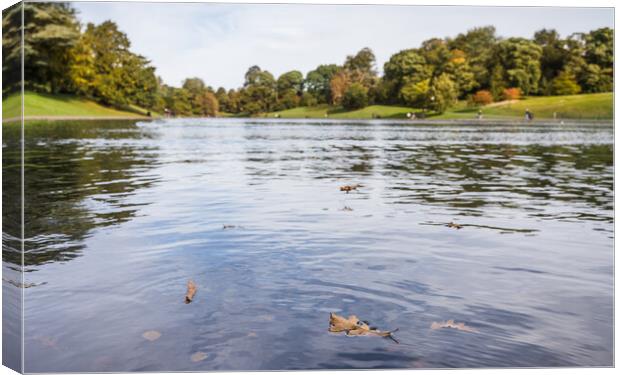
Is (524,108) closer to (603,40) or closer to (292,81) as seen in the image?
(292,81)

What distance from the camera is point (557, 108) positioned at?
3262cm

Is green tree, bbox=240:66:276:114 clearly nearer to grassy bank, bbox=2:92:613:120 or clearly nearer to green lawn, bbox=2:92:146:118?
grassy bank, bbox=2:92:613:120

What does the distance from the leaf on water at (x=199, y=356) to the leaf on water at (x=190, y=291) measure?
1229 mm

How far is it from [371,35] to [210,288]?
14.8 ft

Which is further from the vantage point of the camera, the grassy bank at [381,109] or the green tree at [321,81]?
the grassy bank at [381,109]

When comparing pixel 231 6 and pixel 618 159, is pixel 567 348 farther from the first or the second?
pixel 231 6

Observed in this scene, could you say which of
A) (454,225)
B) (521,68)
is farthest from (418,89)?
(454,225)

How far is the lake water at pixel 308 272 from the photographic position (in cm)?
516

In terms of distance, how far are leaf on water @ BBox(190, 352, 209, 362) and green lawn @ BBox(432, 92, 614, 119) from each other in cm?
631

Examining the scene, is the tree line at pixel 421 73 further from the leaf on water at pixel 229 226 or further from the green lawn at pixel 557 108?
the leaf on water at pixel 229 226

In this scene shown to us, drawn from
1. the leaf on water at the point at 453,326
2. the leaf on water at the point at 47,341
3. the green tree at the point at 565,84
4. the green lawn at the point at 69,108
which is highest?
the green tree at the point at 565,84

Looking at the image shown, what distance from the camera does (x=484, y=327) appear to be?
5676mm

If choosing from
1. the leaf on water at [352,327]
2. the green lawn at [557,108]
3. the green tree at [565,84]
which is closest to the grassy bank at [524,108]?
the green lawn at [557,108]

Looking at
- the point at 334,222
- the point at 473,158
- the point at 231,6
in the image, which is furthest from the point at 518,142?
the point at 231,6
